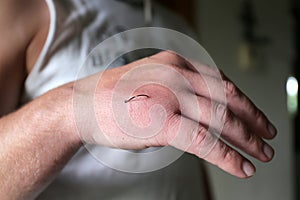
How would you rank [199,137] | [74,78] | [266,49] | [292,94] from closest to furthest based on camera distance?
[199,137] < [74,78] < [292,94] < [266,49]

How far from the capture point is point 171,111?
0.32 metres

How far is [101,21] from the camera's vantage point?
0.54m

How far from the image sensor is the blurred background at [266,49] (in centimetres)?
140

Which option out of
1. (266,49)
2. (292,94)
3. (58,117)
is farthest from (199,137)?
(266,49)

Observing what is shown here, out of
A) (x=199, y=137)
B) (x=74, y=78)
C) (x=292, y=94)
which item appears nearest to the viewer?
(x=199, y=137)

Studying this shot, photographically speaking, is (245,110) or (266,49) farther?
(266,49)

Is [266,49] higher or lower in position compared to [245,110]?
lower

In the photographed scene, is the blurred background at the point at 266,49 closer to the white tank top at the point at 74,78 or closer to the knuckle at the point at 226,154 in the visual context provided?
the white tank top at the point at 74,78

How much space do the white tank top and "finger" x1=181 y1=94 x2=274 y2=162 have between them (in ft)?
0.47

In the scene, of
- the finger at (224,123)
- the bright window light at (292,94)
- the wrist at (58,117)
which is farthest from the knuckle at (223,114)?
the bright window light at (292,94)

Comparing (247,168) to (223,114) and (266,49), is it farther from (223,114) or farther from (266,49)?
(266,49)

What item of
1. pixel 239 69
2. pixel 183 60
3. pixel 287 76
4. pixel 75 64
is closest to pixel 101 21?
pixel 75 64

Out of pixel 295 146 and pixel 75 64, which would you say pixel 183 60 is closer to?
pixel 75 64

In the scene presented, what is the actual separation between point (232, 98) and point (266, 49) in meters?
1.15
